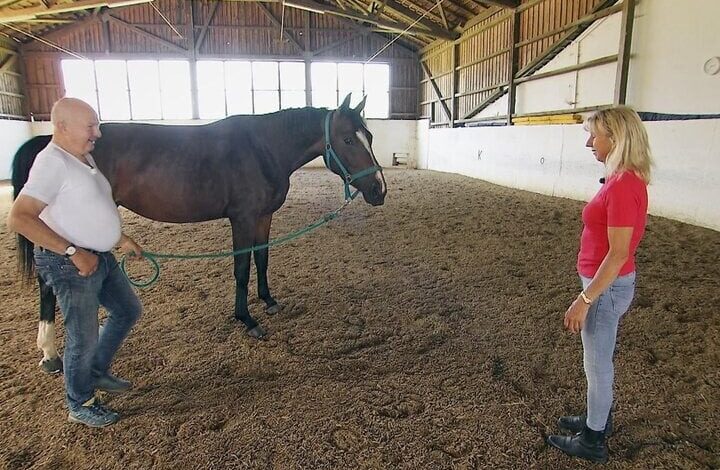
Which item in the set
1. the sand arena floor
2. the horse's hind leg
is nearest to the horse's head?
the sand arena floor

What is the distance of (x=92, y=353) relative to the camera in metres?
1.86

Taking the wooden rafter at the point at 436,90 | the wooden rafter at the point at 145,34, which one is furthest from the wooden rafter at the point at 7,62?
the wooden rafter at the point at 436,90

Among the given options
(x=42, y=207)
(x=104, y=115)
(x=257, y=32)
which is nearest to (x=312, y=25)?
(x=257, y=32)

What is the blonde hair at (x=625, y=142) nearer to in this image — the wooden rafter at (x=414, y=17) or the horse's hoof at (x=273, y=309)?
the horse's hoof at (x=273, y=309)

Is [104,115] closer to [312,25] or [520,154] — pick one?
[312,25]

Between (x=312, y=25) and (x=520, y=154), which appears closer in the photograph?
(x=520, y=154)

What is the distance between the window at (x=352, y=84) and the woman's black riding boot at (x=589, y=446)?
1789 centimetres

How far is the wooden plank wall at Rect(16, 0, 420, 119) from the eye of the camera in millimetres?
17234

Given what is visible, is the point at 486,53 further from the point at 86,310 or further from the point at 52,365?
the point at 86,310

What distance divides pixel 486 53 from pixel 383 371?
1309 centimetres

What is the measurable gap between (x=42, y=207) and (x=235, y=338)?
1.48m

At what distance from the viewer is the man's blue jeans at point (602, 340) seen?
5.12ft

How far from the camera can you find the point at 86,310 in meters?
1.81

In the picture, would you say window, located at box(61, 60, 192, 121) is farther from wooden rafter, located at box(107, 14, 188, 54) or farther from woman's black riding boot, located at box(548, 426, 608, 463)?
woman's black riding boot, located at box(548, 426, 608, 463)
